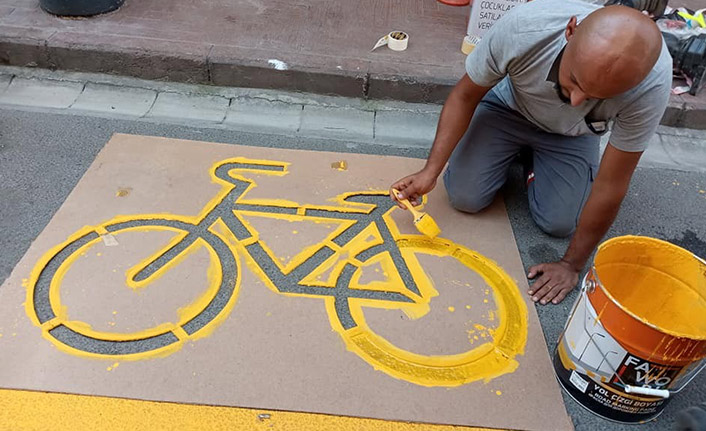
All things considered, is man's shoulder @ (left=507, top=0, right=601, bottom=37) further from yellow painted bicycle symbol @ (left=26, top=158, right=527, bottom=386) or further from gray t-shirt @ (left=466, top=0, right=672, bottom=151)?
yellow painted bicycle symbol @ (left=26, top=158, right=527, bottom=386)

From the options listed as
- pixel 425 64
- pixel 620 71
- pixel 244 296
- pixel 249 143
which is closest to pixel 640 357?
pixel 620 71

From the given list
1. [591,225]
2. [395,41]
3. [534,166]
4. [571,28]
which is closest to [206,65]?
[395,41]

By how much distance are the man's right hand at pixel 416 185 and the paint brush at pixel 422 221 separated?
0.07 feet

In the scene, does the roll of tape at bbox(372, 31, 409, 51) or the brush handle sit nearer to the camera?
the brush handle

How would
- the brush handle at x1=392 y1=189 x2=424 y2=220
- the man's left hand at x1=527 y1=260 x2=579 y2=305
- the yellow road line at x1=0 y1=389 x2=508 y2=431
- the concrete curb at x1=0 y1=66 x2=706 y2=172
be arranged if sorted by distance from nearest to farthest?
the yellow road line at x1=0 y1=389 x2=508 y2=431
the man's left hand at x1=527 y1=260 x2=579 y2=305
the brush handle at x1=392 y1=189 x2=424 y2=220
the concrete curb at x1=0 y1=66 x2=706 y2=172

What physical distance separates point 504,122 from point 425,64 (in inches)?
38.5

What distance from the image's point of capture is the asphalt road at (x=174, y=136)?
84.9 inches

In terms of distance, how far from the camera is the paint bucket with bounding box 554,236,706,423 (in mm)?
1483

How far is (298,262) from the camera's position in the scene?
2.13m

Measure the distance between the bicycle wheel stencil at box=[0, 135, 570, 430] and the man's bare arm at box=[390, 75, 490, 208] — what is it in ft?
0.77

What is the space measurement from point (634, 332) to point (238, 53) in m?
2.49

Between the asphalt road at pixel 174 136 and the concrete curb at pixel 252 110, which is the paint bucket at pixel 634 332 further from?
the concrete curb at pixel 252 110

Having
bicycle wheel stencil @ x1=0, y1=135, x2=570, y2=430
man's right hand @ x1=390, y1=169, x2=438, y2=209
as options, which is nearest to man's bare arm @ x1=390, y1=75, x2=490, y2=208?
man's right hand @ x1=390, y1=169, x2=438, y2=209

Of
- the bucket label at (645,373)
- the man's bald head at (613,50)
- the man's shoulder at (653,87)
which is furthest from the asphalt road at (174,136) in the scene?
the man's bald head at (613,50)
